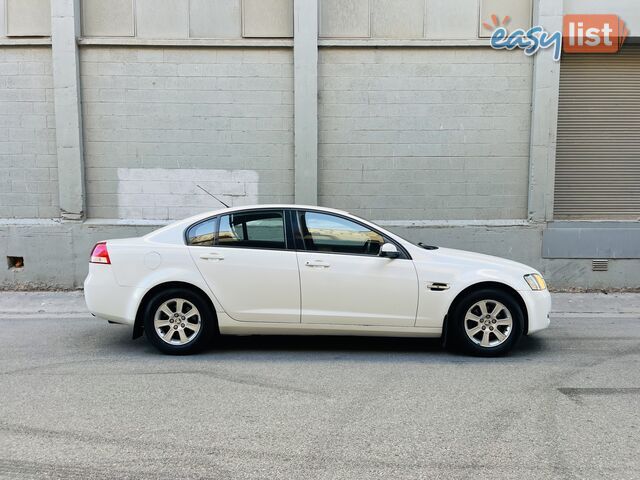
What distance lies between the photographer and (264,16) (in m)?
9.99

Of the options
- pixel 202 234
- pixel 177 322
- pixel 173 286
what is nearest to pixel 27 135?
pixel 202 234

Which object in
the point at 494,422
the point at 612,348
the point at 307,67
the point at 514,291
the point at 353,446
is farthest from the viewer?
the point at 307,67

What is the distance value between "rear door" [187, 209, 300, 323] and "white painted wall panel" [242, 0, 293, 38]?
5.24 meters

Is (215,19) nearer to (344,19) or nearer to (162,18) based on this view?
(162,18)

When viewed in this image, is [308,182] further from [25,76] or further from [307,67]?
[25,76]

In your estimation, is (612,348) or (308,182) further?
(308,182)

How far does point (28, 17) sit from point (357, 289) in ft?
25.9

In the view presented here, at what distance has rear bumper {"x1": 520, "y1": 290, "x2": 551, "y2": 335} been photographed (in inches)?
237

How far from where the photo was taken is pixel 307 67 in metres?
9.84

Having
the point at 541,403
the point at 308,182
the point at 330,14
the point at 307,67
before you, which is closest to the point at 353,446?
the point at 541,403

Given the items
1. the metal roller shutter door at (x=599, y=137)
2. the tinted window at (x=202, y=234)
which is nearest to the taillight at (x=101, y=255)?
the tinted window at (x=202, y=234)

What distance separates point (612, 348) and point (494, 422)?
2930 millimetres

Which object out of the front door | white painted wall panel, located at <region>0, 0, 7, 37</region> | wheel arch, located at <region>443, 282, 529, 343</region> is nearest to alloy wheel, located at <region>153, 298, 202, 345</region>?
the front door

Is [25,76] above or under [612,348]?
above
